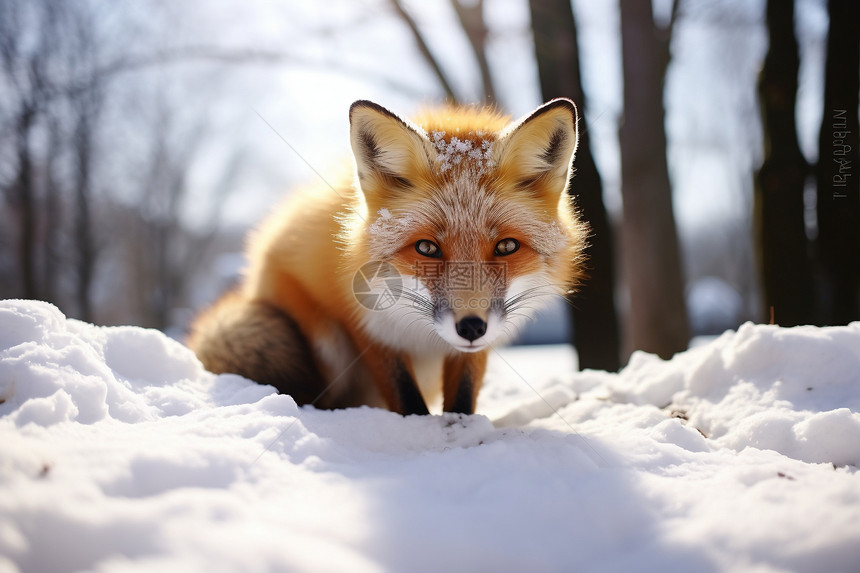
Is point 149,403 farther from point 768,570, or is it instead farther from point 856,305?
point 856,305

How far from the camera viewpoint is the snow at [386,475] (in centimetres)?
101

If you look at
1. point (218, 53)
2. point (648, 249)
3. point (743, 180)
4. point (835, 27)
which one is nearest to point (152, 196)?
point (218, 53)

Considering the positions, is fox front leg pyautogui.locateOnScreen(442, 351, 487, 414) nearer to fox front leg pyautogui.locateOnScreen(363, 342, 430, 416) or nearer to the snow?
fox front leg pyautogui.locateOnScreen(363, 342, 430, 416)

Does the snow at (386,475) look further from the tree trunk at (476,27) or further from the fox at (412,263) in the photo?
the tree trunk at (476,27)

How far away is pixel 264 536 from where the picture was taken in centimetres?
101

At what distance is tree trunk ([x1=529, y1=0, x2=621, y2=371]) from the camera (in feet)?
13.5

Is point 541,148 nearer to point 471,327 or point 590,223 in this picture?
point 471,327

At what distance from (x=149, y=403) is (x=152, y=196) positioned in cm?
1687

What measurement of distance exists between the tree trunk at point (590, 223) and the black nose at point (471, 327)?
8.69 ft

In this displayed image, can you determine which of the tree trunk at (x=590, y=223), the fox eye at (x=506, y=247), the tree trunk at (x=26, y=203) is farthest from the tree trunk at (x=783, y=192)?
the tree trunk at (x=26, y=203)

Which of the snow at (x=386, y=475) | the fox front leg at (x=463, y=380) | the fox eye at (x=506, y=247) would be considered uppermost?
the fox eye at (x=506, y=247)

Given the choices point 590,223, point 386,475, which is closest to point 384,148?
point 386,475

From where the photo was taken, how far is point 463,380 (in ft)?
7.69

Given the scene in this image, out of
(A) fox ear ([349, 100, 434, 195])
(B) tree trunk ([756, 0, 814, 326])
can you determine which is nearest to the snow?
(A) fox ear ([349, 100, 434, 195])
